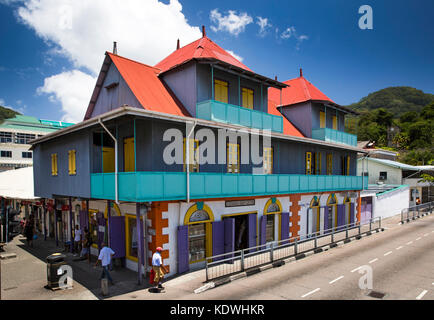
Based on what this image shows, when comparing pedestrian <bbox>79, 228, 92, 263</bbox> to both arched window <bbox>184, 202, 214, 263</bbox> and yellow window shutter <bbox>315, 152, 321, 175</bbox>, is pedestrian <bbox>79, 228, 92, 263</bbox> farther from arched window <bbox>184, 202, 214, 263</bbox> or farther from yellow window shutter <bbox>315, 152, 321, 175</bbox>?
yellow window shutter <bbox>315, 152, 321, 175</bbox>

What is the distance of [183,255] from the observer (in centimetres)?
1300

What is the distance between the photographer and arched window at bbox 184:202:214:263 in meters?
13.7

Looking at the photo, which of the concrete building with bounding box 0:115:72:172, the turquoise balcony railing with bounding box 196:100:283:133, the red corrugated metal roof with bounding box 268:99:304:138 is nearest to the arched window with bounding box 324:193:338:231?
the red corrugated metal roof with bounding box 268:99:304:138

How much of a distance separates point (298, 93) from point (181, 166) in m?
15.2

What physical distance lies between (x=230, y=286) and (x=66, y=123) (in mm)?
74898

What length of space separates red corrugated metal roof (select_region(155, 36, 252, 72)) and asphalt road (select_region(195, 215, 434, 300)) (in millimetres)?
12008

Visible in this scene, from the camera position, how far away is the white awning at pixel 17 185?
826 inches

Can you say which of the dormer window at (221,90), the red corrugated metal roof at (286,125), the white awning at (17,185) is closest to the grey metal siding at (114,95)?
the dormer window at (221,90)

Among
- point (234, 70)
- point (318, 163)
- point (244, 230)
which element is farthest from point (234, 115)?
point (318, 163)

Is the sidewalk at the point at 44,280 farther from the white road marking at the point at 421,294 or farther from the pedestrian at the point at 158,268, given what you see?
the white road marking at the point at 421,294

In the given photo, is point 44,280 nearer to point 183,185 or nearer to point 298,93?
point 183,185

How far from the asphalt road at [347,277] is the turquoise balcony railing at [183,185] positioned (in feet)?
12.6
